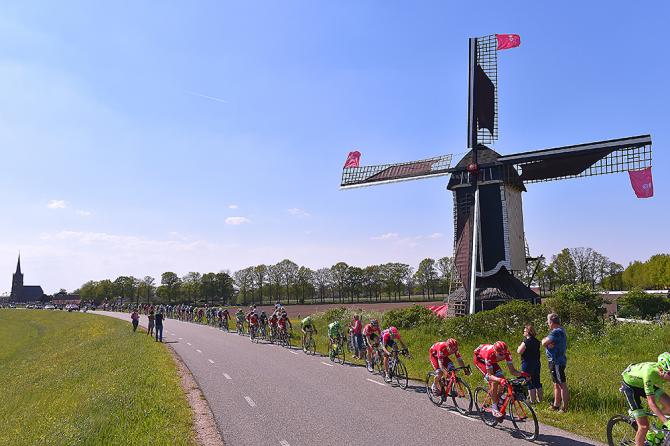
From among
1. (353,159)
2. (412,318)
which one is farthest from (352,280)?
(412,318)

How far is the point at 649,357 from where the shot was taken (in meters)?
16.5

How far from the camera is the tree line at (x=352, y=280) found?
100062 millimetres

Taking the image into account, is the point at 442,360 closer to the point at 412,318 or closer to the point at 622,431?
the point at 622,431

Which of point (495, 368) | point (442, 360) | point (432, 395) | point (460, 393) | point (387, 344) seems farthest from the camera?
point (387, 344)

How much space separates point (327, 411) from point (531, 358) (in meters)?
4.84

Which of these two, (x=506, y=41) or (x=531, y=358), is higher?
(x=506, y=41)

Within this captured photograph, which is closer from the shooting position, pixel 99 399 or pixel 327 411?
pixel 327 411

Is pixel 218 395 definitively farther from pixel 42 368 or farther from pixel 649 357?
pixel 42 368

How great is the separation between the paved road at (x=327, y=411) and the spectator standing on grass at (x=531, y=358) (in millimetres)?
1733

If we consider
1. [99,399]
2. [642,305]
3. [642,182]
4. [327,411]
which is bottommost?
[99,399]

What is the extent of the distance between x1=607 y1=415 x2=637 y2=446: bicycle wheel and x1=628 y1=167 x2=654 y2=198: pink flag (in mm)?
27020

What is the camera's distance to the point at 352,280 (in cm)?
11912

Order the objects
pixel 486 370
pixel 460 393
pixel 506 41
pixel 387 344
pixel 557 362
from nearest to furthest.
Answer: pixel 486 370, pixel 557 362, pixel 460 393, pixel 387 344, pixel 506 41

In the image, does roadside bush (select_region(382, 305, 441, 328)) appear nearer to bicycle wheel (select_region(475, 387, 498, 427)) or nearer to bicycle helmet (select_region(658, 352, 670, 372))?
bicycle wheel (select_region(475, 387, 498, 427))
